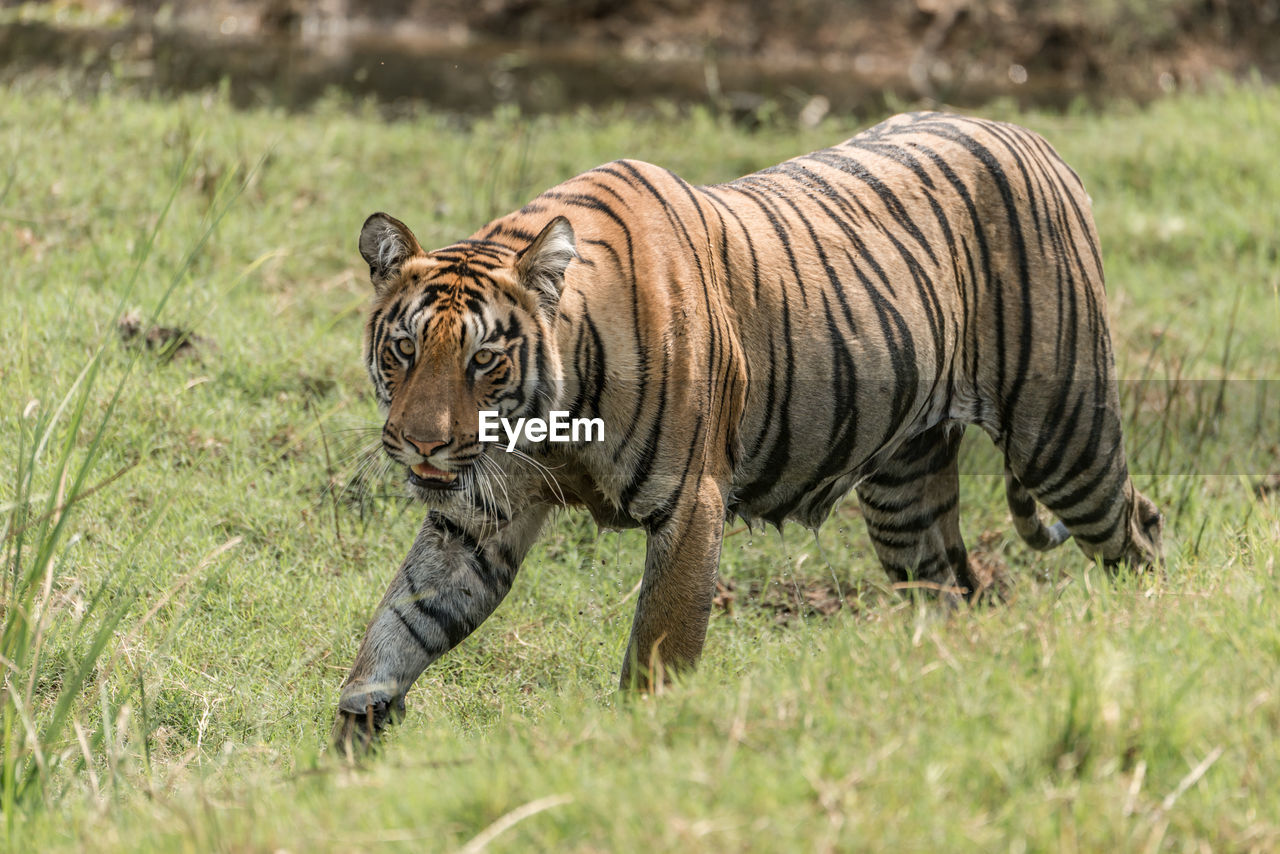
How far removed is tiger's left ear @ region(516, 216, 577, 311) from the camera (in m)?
3.07

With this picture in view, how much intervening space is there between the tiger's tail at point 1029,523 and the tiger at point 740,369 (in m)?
0.01

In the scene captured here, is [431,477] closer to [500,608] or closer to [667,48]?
[500,608]

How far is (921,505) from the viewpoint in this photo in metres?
4.39

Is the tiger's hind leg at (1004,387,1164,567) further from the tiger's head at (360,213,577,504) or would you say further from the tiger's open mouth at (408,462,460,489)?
the tiger's open mouth at (408,462,460,489)

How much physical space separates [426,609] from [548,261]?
92cm

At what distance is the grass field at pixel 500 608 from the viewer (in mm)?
2238

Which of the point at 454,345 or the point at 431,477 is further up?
the point at 454,345

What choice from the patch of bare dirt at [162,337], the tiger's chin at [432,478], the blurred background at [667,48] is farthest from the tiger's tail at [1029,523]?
the blurred background at [667,48]

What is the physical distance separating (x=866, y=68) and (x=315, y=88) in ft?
20.5

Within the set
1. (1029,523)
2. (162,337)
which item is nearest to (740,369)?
(1029,523)

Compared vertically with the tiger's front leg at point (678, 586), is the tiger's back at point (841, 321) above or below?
above

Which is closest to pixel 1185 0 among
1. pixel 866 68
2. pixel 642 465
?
pixel 866 68

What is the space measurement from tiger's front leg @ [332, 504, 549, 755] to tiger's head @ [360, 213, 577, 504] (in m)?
0.38

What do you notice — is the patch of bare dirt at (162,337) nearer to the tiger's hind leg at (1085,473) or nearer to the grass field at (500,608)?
the grass field at (500,608)
